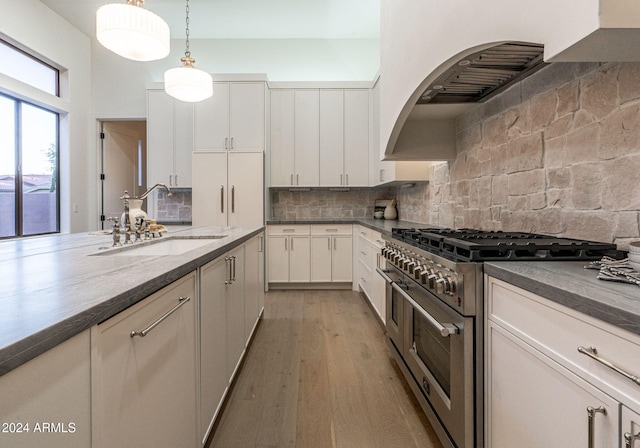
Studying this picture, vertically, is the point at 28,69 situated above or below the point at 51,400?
above

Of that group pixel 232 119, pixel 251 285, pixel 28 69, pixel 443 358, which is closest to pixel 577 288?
pixel 443 358

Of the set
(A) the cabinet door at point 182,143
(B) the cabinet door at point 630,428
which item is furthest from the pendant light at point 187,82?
(B) the cabinet door at point 630,428

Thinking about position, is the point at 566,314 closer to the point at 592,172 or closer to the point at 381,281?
the point at 592,172

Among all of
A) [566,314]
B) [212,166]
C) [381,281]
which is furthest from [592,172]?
[212,166]

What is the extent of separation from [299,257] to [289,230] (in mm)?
393

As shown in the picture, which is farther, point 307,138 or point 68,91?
point 307,138

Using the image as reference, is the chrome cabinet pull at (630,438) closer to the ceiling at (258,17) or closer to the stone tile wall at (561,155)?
the stone tile wall at (561,155)

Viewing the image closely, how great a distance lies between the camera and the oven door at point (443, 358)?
1.31 meters

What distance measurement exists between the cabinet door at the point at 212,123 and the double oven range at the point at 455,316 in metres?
3.56

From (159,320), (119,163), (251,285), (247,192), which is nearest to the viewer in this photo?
(159,320)

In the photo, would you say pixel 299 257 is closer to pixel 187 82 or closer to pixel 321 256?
pixel 321 256

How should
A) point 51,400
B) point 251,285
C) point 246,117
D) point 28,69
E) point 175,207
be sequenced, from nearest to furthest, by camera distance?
point 51,400, point 251,285, point 28,69, point 246,117, point 175,207

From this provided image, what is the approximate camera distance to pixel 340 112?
4777 millimetres

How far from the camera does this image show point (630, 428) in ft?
2.29
